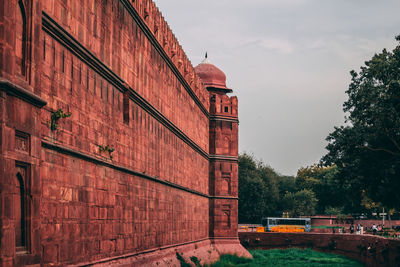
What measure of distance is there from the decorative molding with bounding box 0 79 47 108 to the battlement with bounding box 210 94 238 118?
27.1 meters

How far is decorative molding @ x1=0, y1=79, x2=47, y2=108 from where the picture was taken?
8477 mm

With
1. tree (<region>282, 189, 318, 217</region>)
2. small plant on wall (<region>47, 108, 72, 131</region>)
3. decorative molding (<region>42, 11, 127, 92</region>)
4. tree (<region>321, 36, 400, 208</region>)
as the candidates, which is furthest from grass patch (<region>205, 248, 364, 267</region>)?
tree (<region>282, 189, 318, 217</region>)

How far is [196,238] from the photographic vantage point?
30516 millimetres

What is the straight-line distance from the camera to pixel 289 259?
40.5m

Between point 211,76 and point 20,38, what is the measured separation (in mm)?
29095

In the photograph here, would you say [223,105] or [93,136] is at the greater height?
[223,105]

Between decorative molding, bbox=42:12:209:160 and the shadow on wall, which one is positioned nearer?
decorative molding, bbox=42:12:209:160

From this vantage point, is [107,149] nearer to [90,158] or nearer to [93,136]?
[93,136]

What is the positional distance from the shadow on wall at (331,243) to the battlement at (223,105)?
10.1m

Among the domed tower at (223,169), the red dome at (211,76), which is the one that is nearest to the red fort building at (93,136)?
the domed tower at (223,169)

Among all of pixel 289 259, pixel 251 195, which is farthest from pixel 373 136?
pixel 251 195

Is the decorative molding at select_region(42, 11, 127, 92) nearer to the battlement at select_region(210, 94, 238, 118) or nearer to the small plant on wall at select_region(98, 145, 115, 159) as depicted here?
the small plant on wall at select_region(98, 145, 115, 159)

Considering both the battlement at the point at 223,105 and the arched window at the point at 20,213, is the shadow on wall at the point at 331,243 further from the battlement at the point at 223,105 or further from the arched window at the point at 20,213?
the arched window at the point at 20,213

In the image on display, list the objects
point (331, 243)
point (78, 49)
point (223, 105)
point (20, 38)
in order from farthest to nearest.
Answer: point (331, 243) < point (223, 105) < point (78, 49) < point (20, 38)
